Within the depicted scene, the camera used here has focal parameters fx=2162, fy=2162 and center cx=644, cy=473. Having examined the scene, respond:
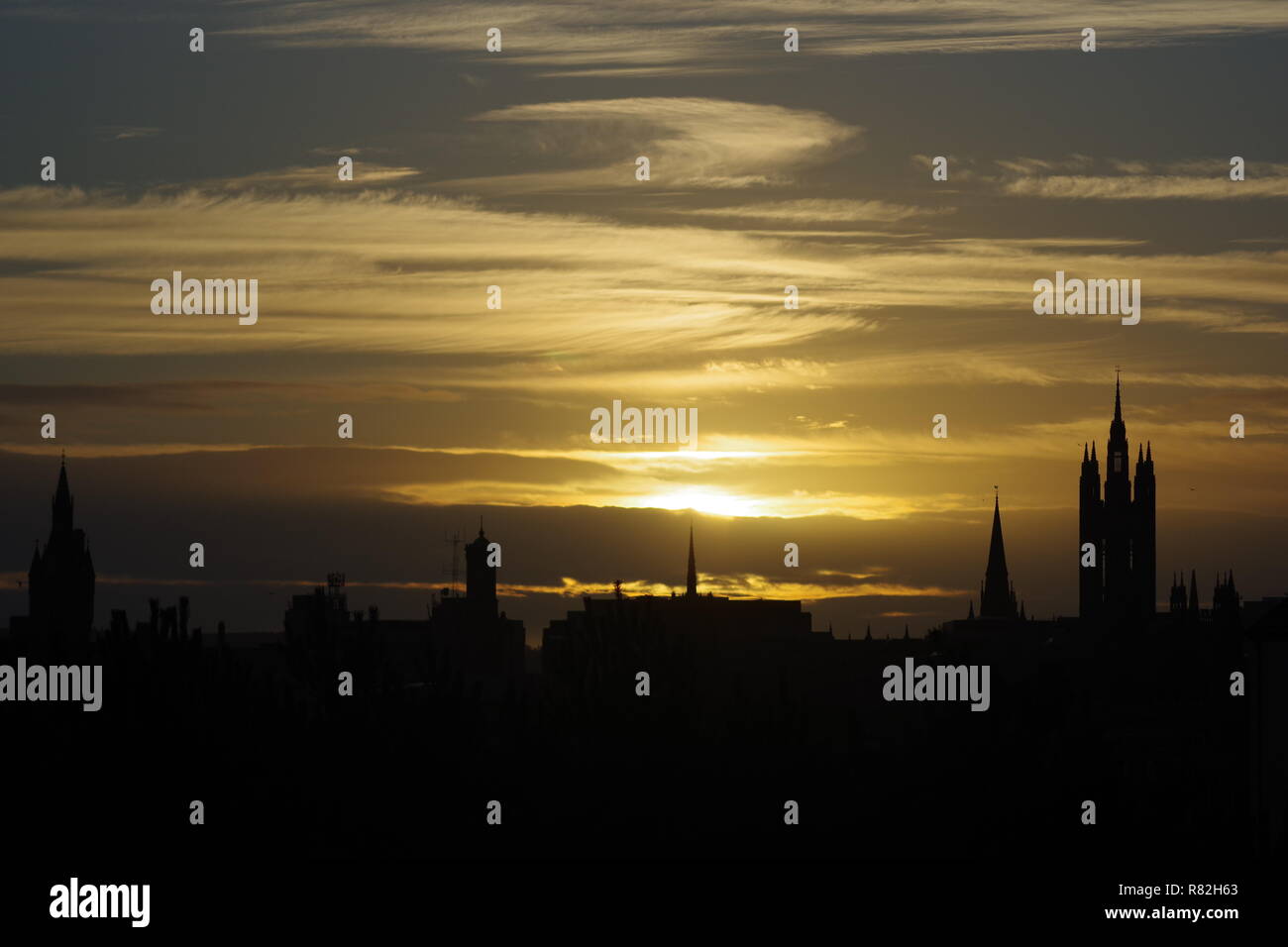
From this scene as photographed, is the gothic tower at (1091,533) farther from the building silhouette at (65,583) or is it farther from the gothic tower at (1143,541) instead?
the building silhouette at (65,583)

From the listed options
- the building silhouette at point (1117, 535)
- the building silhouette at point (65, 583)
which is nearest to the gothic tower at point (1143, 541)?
the building silhouette at point (1117, 535)

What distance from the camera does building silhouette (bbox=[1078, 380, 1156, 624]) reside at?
191 metres

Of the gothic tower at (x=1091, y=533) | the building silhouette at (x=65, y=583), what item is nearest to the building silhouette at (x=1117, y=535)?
the gothic tower at (x=1091, y=533)

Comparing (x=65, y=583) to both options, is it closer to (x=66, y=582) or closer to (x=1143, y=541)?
(x=66, y=582)

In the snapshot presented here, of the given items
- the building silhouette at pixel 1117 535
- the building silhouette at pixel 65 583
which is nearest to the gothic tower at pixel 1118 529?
the building silhouette at pixel 1117 535

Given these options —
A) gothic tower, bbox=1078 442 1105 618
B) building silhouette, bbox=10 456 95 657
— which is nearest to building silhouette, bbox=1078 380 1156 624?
gothic tower, bbox=1078 442 1105 618

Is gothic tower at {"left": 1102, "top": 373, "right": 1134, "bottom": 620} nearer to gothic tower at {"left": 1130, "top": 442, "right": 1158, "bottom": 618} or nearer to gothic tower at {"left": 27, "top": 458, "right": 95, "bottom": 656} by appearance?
gothic tower at {"left": 1130, "top": 442, "right": 1158, "bottom": 618}

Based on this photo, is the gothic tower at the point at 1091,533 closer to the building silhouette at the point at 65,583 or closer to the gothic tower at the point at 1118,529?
the gothic tower at the point at 1118,529

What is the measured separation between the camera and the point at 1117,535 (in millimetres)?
193000

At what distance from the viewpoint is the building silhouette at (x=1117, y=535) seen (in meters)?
191

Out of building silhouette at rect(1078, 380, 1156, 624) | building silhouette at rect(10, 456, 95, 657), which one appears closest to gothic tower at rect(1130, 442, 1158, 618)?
building silhouette at rect(1078, 380, 1156, 624)
